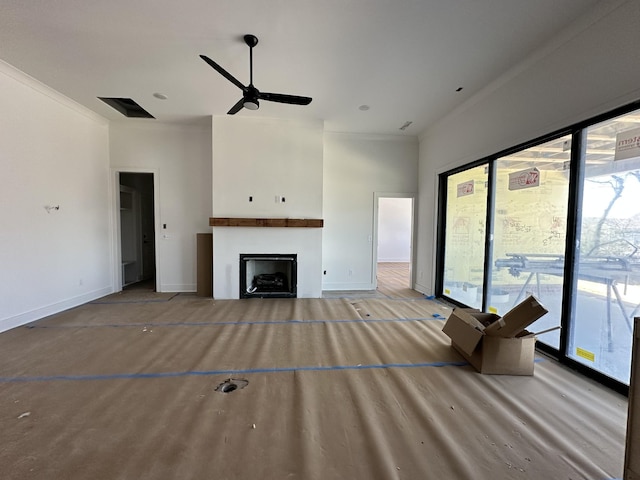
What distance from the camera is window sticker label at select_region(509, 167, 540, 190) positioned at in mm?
2930

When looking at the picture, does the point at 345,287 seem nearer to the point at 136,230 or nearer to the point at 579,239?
the point at 579,239

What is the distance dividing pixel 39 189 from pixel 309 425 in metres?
4.52

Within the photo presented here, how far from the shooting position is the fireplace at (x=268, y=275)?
4664 mm

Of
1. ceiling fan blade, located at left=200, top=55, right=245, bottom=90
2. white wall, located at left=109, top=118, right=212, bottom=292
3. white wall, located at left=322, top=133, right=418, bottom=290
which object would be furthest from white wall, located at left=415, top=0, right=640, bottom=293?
white wall, located at left=109, top=118, right=212, bottom=292

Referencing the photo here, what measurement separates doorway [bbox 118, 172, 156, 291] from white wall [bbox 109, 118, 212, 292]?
67 centimetres

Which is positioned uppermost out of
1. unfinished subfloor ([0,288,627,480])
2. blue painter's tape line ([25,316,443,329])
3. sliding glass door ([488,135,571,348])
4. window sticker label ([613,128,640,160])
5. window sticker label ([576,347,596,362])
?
window sticker label ([613,128,640,160])

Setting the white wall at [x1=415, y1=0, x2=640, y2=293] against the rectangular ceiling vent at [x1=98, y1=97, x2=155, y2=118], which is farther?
the rectangular ceiling vent at [x1=98, y1=97, x2=155, y2=118]

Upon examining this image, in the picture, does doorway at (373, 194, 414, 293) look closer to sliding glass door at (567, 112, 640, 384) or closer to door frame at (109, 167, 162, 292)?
door frame at (109, 167, 162, 292)

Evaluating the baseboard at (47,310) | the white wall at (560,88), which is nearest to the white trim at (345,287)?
the white wall at (560,88)

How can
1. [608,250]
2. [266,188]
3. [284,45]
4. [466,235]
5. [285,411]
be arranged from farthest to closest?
[266,188] → [466,235] → [284,45] → [608,250] → [285,411]

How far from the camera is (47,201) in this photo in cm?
361

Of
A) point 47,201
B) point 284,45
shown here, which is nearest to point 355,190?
point 284,45

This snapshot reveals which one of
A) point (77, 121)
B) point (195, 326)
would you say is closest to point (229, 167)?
point (77, 121)

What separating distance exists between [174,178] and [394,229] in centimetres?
783
